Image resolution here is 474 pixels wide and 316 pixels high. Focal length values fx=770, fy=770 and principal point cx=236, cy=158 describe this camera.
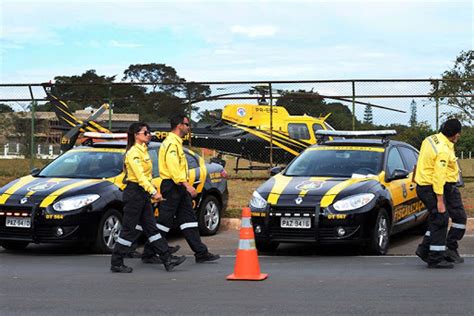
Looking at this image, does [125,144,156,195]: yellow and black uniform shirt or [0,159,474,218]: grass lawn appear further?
[0,159,474,218]: grass lawn

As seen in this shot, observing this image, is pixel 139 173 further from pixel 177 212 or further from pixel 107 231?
pixel 107 231

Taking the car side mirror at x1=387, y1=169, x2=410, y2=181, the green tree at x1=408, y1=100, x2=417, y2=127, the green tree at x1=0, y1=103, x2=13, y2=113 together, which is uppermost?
the green tree at x1=0, y1=103, x2=13, y2=113

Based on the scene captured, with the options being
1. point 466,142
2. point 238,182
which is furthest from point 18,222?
point 466,142

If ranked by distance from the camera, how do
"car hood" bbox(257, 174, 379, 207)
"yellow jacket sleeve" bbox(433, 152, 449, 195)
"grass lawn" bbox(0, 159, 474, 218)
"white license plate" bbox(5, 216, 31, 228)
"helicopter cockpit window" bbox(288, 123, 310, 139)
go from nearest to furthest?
"yellow jacket sleeve" bbox(433, 152, 449, 195)
"car hood" bbox(257, 174, 379, 207)
"white license plate" bbox(5, 216, 31, 228)
"grass lawn" bbox(0, 159, 474, 218)
"helicopter cockpit window" bbox(288, 123, 310, 139)

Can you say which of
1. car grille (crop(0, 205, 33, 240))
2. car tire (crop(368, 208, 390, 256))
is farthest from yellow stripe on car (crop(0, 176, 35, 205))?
car tire (crop(368, 208, 390, 256))

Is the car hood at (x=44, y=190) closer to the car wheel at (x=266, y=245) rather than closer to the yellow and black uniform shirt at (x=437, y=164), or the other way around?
the car wheel at (x=266, y=245)

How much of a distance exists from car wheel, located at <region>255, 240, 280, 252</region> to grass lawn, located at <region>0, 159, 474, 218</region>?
319 cm

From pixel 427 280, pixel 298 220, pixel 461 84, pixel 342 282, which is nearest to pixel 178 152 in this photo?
pixel 298 220

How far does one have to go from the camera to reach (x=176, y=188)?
922 centimetres

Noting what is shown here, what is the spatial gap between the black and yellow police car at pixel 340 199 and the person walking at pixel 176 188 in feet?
3.53

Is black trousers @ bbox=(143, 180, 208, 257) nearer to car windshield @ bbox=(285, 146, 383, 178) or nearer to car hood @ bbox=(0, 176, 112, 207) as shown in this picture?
car hood @ bbox=(0, 176, 112, 207)

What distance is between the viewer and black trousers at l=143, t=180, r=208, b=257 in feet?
30.2

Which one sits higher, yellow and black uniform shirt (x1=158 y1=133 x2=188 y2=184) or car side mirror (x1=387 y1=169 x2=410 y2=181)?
yellow and black uniform shirt (x1=158 y1=133 x2=188 y2=184)

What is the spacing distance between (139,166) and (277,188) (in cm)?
224
